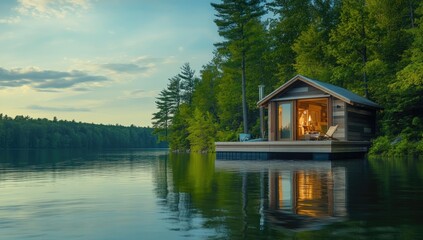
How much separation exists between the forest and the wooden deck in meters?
3.29

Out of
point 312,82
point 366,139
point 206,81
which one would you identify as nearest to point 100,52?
point 312,82

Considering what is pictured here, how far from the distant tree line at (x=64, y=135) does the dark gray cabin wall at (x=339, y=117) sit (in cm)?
9177

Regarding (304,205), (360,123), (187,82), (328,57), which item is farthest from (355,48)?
(187,82)

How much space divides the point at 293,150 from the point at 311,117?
7.11m

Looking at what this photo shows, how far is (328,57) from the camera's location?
37406 mm

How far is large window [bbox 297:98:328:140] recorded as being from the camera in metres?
29.1

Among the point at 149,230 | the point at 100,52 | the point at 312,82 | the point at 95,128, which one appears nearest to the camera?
the point at 149,230

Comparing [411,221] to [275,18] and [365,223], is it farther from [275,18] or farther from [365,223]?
[275,18]

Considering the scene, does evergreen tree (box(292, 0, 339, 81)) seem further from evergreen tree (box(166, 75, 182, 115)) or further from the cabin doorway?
evergreen tree (box(166, 75, 182, 115))

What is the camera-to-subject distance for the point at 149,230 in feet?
17.0

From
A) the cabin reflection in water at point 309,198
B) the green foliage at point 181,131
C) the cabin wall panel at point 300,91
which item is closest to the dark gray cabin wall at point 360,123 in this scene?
the cabin wall panel at point 300,91

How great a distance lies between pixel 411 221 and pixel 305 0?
144ft

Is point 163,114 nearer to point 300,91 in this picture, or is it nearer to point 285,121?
point 285,121

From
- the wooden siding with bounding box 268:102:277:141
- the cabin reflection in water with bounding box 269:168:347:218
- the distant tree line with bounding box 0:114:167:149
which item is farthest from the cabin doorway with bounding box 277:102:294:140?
the distant tree line with bounding box 0:114:167:149
